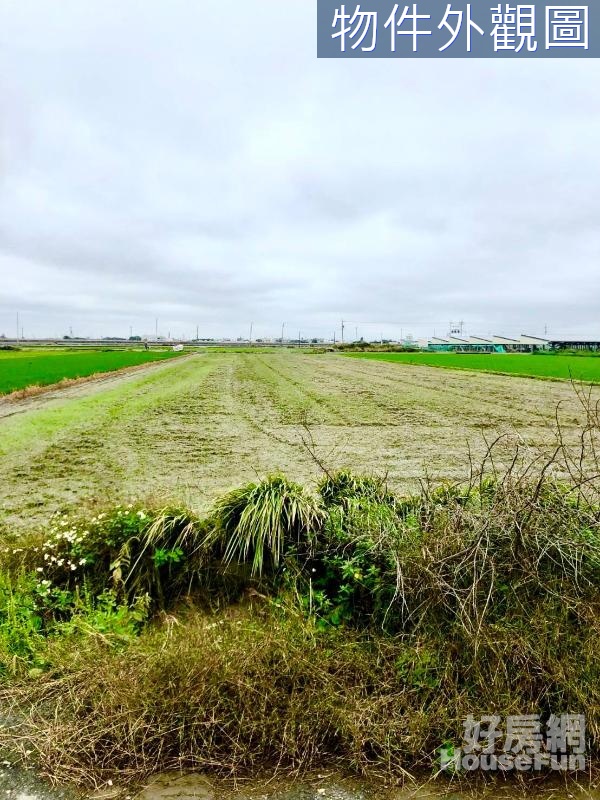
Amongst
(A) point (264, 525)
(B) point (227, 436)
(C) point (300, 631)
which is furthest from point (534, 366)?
(C) point (300, 631)

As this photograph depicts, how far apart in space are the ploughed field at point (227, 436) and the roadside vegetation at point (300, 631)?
903 millimetres

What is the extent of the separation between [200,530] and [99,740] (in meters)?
1.91

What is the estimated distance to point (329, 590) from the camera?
3.77 m

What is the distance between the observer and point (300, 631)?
3.17 meters

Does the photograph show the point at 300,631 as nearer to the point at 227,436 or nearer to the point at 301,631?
the point at 301,631

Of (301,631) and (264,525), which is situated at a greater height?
(264,525)

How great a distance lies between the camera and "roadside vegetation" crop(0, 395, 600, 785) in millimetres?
2527

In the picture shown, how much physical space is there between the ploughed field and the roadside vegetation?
90cm

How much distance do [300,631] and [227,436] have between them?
922cm

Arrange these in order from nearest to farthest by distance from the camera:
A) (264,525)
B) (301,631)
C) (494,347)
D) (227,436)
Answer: (301,631) < (264,525) < (227,436) < (494,347)

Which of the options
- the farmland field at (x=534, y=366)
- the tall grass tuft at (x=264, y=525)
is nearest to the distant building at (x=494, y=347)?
the farmland field at (x=534, y=366)

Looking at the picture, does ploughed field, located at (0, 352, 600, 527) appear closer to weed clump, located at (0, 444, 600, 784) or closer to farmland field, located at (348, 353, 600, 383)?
weed clump, located at (0, 444, 600, 784)

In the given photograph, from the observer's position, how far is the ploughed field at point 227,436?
770 centimetres

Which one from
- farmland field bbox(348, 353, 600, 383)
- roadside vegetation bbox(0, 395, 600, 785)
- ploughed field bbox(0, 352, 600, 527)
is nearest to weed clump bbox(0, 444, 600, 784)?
roadside vegetation bbox(0, 395, 600, 785)
